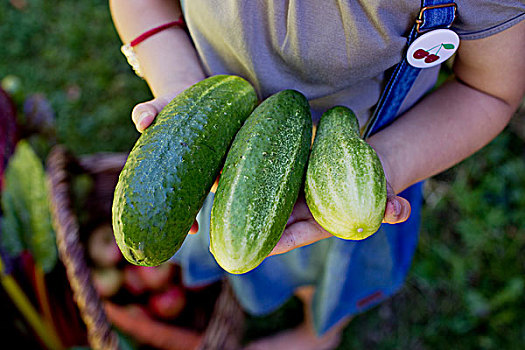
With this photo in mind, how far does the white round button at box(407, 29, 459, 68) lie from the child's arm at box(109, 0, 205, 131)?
753 mm

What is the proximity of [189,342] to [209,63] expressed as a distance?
5.35 ft

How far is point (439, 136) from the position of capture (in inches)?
58.4

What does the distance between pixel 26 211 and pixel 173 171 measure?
1.28 metres

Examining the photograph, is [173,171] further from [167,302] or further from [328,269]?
[167,302]

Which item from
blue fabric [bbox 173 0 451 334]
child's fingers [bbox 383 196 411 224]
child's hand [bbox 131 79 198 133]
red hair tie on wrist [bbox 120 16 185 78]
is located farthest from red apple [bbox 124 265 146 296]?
child's fingers [bbox 383 196 411 224]

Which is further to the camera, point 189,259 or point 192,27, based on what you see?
point 189,259

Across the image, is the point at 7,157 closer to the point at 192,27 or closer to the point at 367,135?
the point at 192,27

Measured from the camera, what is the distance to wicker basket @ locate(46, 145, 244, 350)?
1.84 metres

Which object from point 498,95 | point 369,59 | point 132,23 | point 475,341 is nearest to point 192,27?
point 132,23

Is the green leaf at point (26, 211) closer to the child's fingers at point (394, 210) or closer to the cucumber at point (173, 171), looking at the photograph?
the cucumber at point (173, 171)

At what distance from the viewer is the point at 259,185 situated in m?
1.17

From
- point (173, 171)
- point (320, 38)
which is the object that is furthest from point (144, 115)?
point (320, 38)

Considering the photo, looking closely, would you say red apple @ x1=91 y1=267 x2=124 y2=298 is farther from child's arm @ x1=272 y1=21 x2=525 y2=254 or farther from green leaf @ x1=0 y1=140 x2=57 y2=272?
child's arm @ x1=272 y1=21 x2=525 y2=254

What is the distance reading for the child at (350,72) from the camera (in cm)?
116
